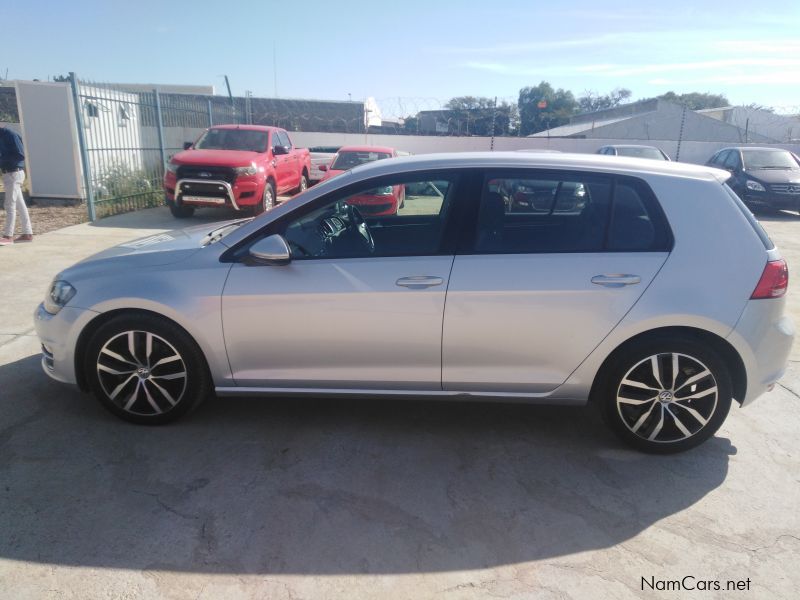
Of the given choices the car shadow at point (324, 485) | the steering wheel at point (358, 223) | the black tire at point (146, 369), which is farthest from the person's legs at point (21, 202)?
the steering wheel at point (358, 223)

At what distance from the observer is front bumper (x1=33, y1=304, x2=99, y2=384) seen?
11.7ft

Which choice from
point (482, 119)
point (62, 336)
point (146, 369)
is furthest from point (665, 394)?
point (482, 119)

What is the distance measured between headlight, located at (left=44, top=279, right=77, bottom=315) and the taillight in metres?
3.92

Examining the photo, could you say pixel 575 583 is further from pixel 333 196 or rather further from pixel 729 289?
pixel 333 196

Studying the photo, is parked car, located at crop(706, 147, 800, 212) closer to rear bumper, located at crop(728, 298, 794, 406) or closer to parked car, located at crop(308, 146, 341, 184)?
parked car, located at crop(308, 146, 341, 184)

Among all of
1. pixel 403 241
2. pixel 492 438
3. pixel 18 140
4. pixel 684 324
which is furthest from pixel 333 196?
pixel 18 140

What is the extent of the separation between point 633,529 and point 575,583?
52cm

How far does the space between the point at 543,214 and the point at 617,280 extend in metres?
0.61

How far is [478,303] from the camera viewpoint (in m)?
3.32

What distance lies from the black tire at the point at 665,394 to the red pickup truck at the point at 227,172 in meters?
9.34

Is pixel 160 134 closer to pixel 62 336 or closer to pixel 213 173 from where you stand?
pixel 213 173

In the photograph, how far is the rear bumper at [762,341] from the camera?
3.30 metres

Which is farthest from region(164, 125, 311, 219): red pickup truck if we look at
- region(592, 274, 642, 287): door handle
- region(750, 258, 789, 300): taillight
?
region(750, 258, 789, 300): taillight

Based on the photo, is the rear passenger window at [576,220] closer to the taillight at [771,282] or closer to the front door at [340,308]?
the front door at [340,308]
